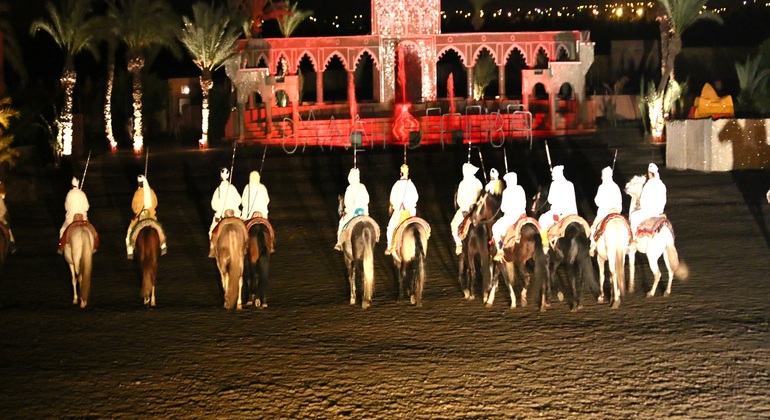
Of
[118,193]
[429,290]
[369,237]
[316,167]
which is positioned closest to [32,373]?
[369,237]

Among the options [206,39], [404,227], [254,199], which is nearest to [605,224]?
[404,227]

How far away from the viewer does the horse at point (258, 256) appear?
12258mm

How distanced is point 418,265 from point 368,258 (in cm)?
67

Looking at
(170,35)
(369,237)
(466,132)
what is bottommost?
(369,237)

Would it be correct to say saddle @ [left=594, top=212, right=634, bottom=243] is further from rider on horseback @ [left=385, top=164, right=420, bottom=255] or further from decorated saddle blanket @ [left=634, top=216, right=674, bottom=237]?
rider on horseback @ [left=385, top=164, right=420, bottom=255]

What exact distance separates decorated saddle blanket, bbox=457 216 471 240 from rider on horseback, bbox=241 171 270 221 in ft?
8.71

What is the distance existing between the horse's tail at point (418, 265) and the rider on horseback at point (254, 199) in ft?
7.10

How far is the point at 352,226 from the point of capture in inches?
486

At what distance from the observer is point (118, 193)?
24.0 meters

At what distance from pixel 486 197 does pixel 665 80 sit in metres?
22.9

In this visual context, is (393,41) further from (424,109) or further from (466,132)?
(466,132)

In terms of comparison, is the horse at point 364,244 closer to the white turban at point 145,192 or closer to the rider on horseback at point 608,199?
the white turban at point 145,192

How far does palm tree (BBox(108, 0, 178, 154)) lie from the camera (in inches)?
1297

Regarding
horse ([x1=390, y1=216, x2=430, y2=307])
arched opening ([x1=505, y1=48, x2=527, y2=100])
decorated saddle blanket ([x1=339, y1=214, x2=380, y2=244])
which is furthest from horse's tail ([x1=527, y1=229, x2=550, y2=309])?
arched opening ([x1=505, y1=48, x2=527, y2=100])
